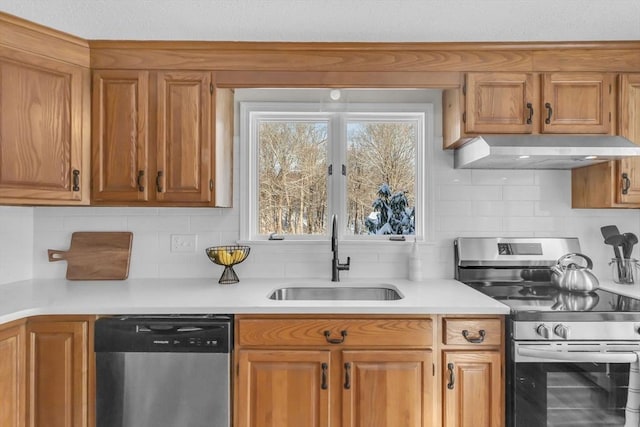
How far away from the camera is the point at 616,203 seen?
6.90 ft

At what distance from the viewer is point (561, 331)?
65.2 inches

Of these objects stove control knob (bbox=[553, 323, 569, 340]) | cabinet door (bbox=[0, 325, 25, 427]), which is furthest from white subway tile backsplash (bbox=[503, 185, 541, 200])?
cabinet door (bbox=[0, 325, 25, 427])

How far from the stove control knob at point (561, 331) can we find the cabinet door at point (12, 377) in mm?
2278

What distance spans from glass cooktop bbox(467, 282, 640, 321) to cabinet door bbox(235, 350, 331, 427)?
2.98ft

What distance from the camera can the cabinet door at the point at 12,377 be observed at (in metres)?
1.57

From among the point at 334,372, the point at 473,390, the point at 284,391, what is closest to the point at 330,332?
the point at 334,372

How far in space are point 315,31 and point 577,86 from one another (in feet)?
4.66

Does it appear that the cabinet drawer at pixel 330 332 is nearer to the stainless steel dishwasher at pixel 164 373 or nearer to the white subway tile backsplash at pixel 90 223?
the stainless steel dishwasher at pixel 164 373

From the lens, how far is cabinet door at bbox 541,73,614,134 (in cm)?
206

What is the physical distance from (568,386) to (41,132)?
2.70 m

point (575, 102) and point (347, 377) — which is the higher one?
point (575, 102)

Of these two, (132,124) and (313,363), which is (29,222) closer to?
Answer: (132,124)

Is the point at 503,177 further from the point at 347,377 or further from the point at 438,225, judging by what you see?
the point at 347,377

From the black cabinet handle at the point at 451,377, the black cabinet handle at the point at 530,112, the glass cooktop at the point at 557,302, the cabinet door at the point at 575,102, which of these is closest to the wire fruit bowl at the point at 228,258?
the black cabinet handle at the point at 451,377
